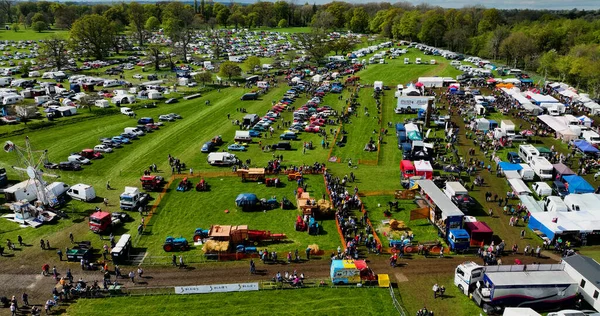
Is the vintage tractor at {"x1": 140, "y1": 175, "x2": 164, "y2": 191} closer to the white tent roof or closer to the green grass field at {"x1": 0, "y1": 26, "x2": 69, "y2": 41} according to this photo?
the white tent roof

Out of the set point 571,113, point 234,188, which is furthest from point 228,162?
point 571,113

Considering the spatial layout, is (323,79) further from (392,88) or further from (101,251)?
(101,251)

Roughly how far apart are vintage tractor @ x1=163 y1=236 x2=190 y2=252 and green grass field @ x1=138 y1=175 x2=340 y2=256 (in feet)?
1.69

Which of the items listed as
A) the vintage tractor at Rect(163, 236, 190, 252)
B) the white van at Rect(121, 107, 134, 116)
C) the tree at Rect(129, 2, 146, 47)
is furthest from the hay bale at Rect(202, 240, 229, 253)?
the tree at Rect(129, 2, 146, 47)

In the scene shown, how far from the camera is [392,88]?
9094cm

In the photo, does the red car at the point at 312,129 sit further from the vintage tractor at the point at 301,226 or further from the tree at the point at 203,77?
the tree at the point at 203,77

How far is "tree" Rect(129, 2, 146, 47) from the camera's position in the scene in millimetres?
152938

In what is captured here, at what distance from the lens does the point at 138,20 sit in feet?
558

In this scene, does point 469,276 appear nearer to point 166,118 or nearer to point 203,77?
point 166,118

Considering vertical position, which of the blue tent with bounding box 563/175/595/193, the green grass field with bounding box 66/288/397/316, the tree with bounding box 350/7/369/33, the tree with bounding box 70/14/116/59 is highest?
the tree with bounding box 350/7/369/33

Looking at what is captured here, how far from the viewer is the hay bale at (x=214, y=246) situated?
3183 cm

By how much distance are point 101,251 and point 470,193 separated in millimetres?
35179

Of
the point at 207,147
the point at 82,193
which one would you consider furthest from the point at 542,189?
the point at 82,193

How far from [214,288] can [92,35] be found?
11647 centimetres
